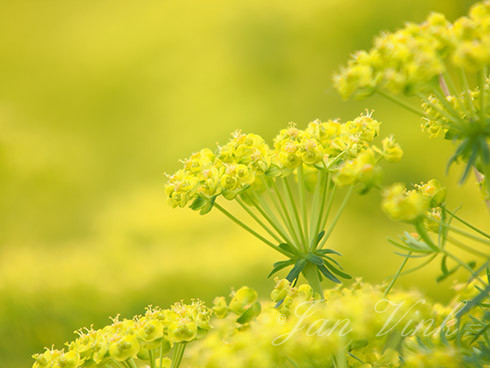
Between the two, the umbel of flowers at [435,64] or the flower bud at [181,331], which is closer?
the umbel of flowers at [435,64]

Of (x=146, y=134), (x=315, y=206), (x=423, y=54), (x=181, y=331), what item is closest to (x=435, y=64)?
(x=423, y=54)

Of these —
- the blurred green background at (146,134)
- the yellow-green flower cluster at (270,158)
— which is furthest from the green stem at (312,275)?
the blurred green background at (146,134)

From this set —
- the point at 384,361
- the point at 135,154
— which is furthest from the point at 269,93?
the point at 384,361

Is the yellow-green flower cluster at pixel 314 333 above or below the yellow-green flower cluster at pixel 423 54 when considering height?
below

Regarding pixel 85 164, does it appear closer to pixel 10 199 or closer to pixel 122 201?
pixel 122 201

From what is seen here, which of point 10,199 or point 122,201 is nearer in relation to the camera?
point 10,199

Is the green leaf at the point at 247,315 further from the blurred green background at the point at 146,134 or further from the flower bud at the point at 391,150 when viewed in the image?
the blurred green background at the point at 146,134
